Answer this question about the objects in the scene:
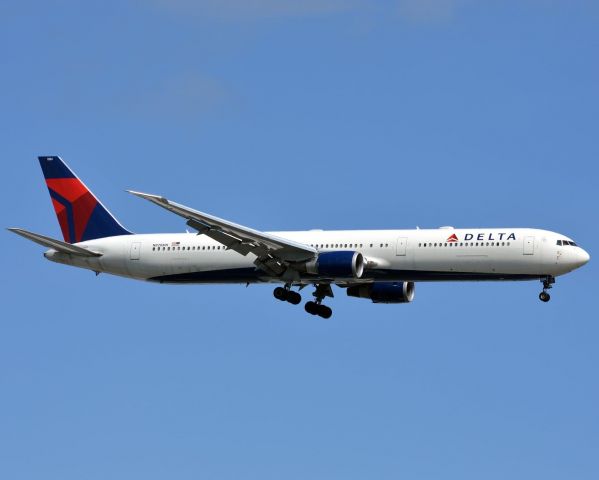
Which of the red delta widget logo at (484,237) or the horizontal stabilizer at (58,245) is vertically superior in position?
the red delta widget logo at (484,237)

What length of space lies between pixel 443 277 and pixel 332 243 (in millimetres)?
6402

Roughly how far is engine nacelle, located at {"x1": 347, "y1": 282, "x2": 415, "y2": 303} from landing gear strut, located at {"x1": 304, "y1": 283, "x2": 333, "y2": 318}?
6.14 ft

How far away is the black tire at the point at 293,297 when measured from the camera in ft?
245

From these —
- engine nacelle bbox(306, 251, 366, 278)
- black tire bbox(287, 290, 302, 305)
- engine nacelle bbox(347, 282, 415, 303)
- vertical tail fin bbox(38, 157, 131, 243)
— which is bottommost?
black tire bbox(287, 290, 302, 305)

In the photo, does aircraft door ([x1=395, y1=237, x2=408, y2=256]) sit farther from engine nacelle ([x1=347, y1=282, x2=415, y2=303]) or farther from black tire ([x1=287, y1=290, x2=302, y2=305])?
black tire ([x1=287, y1=290, x2=302, y2=305])

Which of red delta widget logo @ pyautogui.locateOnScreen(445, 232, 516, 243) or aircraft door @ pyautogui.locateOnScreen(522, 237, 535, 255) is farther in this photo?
red delta widget logo @ pyautogui.locateOnScreen(445, 232, 516, 243)

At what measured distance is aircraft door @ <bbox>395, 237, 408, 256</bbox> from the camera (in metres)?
70.6

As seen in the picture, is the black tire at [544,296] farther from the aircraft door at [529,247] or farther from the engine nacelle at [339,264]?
the engine nacelle at [339,264]

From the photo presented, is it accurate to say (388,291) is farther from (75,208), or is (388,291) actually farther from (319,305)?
(75,208)

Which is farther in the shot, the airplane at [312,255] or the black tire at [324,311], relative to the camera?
the black tire at [324,311]

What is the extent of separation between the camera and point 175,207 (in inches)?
2594

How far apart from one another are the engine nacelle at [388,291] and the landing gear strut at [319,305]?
6.14 ft

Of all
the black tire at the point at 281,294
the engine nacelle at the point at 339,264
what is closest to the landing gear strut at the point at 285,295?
the black tire at the point at 281,294

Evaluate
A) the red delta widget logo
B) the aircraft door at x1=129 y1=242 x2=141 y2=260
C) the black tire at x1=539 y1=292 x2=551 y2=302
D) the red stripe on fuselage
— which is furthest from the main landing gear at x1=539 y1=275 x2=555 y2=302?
the red stripe on fuselage
